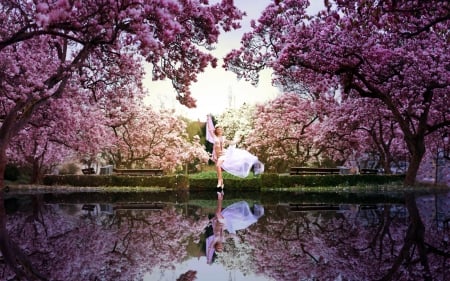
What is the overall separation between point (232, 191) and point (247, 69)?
571cm

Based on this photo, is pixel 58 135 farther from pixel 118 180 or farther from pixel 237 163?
pixel 237 163

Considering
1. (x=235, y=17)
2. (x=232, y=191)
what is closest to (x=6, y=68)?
(x=235, y=17)

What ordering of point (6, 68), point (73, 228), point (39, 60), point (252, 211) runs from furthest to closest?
point (39, 60) → point (6, 68) → point (252, 211) → point (73, 228)

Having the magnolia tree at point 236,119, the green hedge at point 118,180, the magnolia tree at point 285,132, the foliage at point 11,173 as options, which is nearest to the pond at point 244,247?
the green hedge at point 118,180

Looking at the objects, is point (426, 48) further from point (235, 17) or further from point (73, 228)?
point (73, 228)

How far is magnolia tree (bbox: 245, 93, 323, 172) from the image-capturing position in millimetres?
33906

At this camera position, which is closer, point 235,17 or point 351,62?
point 235,17

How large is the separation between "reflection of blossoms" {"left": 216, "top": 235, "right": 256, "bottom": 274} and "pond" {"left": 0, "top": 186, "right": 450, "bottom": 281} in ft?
0.04

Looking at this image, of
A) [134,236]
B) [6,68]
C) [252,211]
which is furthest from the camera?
[6,68]

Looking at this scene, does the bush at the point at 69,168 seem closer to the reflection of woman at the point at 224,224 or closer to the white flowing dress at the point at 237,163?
the white flowing dress at the point at 237,163

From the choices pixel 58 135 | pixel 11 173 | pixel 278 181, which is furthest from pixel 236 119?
pixel 278 181

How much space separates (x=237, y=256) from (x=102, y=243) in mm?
2134

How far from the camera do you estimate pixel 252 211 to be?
12.3 metres

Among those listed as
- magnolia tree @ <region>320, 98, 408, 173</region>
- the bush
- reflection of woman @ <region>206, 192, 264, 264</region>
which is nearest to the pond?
reflection of woman @ <region>206, 192, 264, 264</region>
